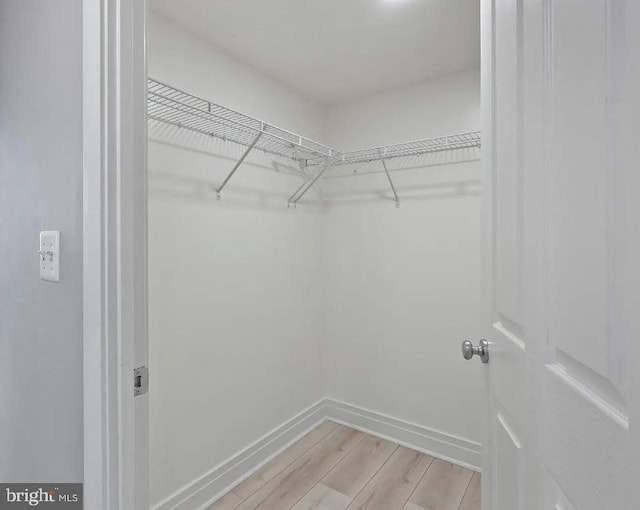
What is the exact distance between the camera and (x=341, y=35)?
176 centimetres

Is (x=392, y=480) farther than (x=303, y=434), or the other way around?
(x=303, y=434)

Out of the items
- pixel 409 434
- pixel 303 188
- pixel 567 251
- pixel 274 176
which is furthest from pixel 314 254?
pixel 567 251

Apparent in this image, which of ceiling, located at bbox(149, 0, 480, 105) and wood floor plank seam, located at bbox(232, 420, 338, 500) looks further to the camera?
wood floor plank seam, located at bbox(232, 420, 338, 500)

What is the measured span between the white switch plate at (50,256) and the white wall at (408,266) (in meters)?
1.89

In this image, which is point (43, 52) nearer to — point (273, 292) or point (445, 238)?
point (273, 292)

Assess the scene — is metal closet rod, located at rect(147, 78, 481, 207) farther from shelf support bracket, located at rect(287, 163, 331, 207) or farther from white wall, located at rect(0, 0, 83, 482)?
white wall, located at rect(0, 0, 83, 482)

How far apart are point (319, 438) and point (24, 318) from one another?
197cm

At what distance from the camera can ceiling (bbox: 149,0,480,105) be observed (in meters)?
1.55

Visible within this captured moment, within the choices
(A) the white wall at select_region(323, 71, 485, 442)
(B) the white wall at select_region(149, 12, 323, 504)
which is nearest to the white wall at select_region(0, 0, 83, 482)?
(B) the white wall at select_region(149, 12, 323, 504)

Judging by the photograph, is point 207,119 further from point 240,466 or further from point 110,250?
point 240,466

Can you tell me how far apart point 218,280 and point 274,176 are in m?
0.78

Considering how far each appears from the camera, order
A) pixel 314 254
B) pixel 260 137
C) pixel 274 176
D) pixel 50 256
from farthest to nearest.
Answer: pixel 314 254 < pixel 274 176 < pixel 260 137 < pixel 50 256

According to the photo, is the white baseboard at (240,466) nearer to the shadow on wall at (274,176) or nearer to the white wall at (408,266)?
the white wall at (408,266)

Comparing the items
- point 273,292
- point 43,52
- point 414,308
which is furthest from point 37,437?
point 414,308
